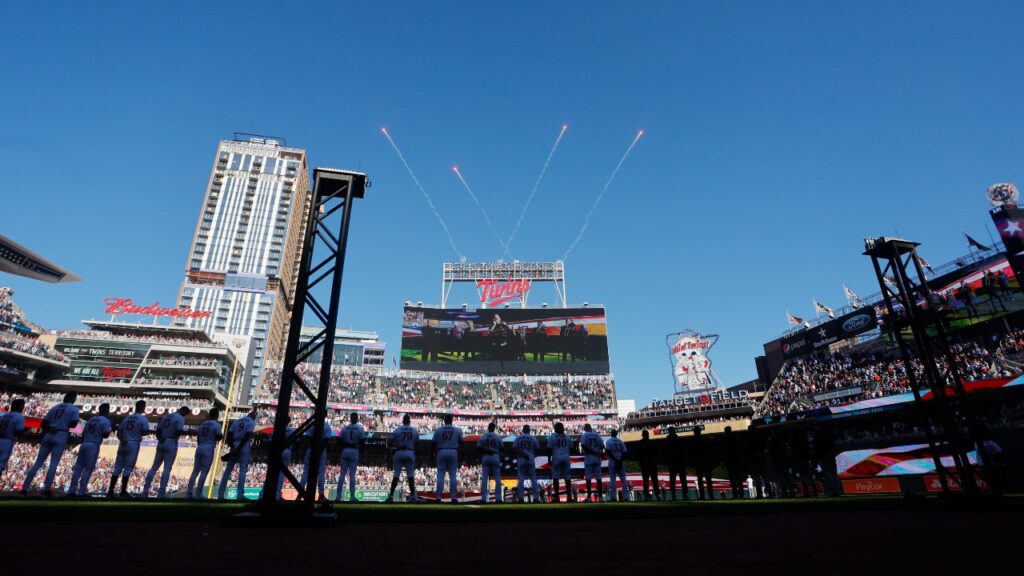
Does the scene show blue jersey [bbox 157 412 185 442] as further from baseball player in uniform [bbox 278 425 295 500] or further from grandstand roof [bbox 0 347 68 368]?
grandstand roof [bbox 0 347 68 368]

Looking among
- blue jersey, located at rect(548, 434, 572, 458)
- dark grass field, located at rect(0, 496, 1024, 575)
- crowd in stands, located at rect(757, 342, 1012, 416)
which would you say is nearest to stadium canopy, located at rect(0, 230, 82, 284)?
blue jersey, located at rect(548, 434, 572, 458)

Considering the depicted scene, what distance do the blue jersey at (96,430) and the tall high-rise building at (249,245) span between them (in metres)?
87.1

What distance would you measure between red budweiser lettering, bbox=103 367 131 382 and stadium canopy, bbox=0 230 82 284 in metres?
11.5

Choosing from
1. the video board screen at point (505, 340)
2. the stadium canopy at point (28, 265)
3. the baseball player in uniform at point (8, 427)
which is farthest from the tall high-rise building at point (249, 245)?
the baseball player in uniform at point (8, 427)

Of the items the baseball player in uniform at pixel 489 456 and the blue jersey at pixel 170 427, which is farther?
the baseball player in uniform at pixel 489 456

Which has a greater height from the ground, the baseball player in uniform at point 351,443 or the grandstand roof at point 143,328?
the grandstand roof at point 143,328

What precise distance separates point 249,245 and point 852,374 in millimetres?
109704

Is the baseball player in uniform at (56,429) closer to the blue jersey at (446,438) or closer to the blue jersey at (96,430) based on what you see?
the blue jersey at (96,430)

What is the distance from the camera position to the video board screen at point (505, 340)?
52.2m

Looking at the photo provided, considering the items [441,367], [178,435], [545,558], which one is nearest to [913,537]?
[545,558]

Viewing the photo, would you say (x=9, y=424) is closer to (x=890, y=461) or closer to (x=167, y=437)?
(x=167, y=437)

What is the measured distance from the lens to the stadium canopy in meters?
48.4

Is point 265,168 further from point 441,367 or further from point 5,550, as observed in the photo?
point 5,550

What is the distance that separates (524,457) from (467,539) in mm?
8864
